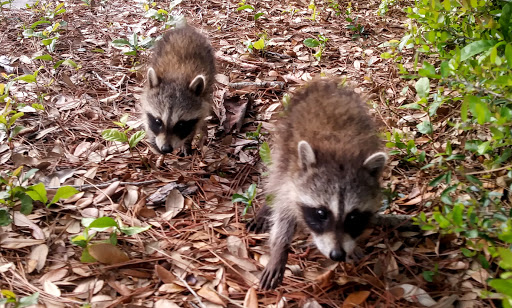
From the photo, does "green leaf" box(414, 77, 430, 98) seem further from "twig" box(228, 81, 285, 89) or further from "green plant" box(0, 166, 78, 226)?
"green plant" box(0, 166, 78, 226)

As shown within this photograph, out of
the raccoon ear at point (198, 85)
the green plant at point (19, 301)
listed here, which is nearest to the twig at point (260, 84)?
the raccoon ear at point (198, 85)

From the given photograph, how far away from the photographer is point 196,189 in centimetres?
359

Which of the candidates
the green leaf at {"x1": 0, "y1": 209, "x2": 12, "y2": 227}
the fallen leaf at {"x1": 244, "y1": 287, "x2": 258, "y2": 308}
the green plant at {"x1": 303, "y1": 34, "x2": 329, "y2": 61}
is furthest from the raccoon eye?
the green plant at {"x1": 303, "y1": 34, "x2": 329, "y2": 61}

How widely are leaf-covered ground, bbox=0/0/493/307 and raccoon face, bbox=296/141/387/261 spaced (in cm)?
32

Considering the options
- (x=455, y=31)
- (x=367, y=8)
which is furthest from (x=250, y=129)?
(x=367, y=8)

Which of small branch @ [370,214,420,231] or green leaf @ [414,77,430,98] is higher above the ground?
green leaf @ [414,77,430,98]

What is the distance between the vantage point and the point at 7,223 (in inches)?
106

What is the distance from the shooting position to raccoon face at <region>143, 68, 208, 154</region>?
4156mm

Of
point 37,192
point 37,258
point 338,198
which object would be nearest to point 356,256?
point 338,198

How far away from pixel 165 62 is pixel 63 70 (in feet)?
5.35

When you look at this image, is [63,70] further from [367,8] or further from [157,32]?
[367,8]

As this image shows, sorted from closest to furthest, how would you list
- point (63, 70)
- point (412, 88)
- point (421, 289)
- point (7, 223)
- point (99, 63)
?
point (421, 289)
point (7, 223)
point (412, 88)
point (63, 70)
point (99, 63)

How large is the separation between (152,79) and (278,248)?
8.10 ft

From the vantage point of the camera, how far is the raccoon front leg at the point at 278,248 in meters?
2.63
